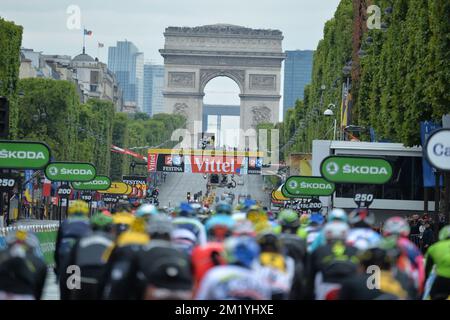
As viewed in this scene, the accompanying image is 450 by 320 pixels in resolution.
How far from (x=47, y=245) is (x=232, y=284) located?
27836mm

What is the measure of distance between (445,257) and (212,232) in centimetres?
284

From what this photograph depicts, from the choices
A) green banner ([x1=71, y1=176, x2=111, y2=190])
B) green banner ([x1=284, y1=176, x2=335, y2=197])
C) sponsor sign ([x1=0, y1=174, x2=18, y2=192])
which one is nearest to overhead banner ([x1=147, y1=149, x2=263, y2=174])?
green banner ([x1=71, y1=176, x2=111, y2=190])

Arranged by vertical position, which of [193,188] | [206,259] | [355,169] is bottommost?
[193,188]

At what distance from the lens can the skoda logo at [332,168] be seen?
1261 inches

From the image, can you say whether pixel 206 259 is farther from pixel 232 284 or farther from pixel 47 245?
pixel 47 245

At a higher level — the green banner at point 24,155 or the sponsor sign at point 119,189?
the green banner at point 24,155

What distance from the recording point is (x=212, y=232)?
53.9ft

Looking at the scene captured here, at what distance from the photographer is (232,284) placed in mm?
11750

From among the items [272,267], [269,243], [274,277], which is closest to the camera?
[274,277]

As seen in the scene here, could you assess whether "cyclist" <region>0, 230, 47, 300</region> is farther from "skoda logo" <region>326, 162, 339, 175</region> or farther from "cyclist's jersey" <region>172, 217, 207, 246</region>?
"skoda logo" <region>326, 162, 339, 175</region>

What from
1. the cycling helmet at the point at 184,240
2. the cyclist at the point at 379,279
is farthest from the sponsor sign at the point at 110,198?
the cyclist at the point at 379,279

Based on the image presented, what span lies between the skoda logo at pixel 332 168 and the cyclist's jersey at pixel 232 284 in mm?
19977

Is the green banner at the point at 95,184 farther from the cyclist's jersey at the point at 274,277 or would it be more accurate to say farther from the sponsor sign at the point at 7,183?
the cyclist's jersey at the point at 274,277

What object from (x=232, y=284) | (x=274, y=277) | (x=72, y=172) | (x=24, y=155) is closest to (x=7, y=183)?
(x=24, y=155)
